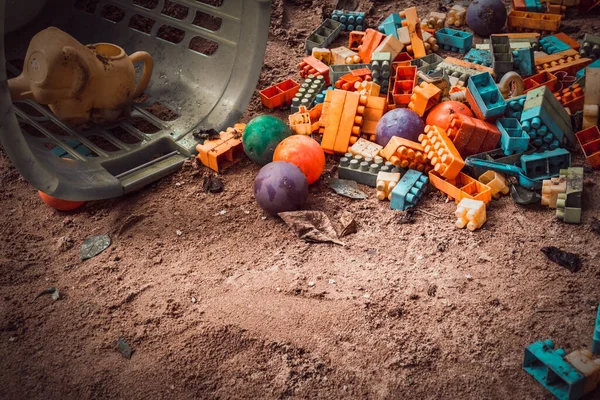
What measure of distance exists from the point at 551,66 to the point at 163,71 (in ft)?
7.57

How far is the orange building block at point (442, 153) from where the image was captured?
272 cm

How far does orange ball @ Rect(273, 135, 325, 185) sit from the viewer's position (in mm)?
2756

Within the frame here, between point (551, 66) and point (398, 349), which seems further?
point (551, 66)

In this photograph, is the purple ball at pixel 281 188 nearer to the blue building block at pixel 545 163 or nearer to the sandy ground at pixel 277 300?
the sandy ground at pixel 277 300

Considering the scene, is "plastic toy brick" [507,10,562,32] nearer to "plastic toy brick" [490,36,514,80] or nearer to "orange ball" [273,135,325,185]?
"plastic toy brick" [490,36,514,80]

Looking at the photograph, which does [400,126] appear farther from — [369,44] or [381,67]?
[369,44]

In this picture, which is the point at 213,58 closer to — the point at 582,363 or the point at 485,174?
the point at 485,174

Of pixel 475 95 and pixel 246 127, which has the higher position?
pixel 475 95

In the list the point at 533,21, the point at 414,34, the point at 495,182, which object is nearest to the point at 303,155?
the point at 495,182

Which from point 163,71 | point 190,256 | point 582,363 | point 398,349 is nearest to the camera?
point 582,363

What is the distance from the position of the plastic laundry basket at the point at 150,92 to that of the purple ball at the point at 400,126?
723 millimetres

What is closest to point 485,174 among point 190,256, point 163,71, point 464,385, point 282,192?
point 282,192

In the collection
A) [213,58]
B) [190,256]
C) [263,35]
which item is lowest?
[190,256]

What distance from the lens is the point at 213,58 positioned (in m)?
3.31
